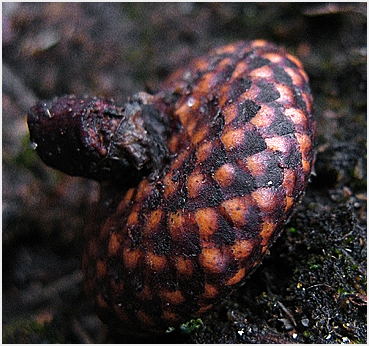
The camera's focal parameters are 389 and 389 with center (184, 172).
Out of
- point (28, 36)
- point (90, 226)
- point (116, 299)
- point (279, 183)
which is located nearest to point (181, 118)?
point (279, 183)

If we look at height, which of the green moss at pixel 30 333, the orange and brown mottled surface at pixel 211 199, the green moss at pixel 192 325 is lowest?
the green moss at pixel 30 333

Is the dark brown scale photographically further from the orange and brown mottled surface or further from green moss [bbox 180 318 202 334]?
green moss [bbox 180 318 202 334]

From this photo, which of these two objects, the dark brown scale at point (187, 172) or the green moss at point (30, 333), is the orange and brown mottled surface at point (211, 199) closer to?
the dark brown scale at point (187, 172)

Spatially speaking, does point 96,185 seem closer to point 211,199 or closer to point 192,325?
point 192,325

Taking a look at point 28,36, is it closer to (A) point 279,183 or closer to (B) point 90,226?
(B) point 90,226

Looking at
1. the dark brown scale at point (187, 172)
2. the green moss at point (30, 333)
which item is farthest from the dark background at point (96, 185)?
the dark brown scale at point (187, 172)

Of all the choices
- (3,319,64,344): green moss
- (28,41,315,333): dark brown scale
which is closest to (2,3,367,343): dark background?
(3,319,64,344): green moss

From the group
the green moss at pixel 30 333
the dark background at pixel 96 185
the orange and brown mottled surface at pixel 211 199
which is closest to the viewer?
the orange and brown mottled surface at pixel 211 199

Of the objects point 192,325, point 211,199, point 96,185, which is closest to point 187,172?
point 211,199
